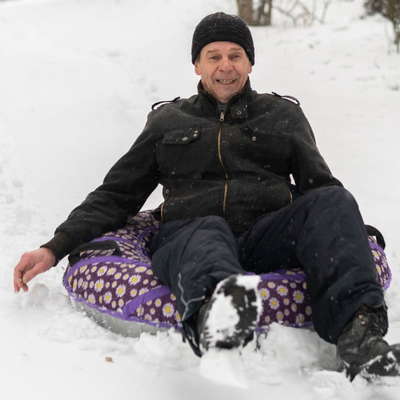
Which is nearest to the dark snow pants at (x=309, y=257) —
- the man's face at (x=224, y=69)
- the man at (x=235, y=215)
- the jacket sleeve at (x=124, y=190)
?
the man at (x=235, y=215)

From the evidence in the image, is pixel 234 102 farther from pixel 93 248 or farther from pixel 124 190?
pixel 93 248

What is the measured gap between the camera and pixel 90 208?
117 inches

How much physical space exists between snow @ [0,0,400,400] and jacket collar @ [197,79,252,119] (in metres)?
1.13

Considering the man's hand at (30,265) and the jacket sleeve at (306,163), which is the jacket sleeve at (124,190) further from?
the jacket sleeve at (306,163)

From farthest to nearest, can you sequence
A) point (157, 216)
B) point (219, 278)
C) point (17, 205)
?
point (17, 205)
point (157, 216)
point (219, 278)

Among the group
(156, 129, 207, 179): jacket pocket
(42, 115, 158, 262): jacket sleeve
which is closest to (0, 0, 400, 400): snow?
(42, 115, 158, 262): jacket sleeve

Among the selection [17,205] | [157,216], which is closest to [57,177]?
[17,205]

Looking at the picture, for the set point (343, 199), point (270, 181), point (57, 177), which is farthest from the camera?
point (57, 177)

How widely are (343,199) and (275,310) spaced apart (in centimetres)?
51

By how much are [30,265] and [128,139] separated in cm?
264

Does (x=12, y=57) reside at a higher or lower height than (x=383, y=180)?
higher

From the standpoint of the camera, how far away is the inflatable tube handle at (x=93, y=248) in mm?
2754

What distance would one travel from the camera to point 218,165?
2869mm

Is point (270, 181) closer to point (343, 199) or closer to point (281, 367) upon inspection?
point (343, 199)
